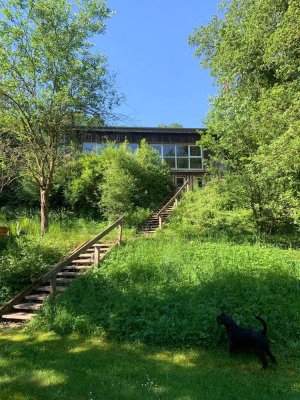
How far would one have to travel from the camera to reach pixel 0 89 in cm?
1407

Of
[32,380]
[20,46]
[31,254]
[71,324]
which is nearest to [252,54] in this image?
[20,46]

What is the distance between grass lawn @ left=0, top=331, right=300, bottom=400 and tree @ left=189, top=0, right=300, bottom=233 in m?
8.10

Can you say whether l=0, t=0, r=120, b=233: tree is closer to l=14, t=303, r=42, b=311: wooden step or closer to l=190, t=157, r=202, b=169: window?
l=14, t=303, r=42, b=311: wooden step

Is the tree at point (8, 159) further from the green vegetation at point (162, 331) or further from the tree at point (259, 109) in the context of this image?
the tree at point (259, 109)

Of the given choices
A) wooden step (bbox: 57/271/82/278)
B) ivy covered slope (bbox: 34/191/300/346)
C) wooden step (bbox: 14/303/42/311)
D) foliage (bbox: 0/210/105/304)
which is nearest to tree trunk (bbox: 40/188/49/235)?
foliage (bbox: 0/210/105/304)

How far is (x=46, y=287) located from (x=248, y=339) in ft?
20.1

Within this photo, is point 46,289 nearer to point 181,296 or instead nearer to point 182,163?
point 181,296

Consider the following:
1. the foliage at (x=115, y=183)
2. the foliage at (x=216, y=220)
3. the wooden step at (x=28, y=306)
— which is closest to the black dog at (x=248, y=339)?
the wooden step at (x=28, y=306)

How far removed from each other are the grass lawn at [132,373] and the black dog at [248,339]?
0.20m

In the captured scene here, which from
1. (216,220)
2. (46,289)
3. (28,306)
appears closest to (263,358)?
(28,306)

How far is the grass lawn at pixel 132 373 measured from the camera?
17.5ft

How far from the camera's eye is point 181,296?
340 inches

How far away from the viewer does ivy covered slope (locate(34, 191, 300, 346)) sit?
766 cm

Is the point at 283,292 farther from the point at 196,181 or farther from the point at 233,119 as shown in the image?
the point at 196,181
